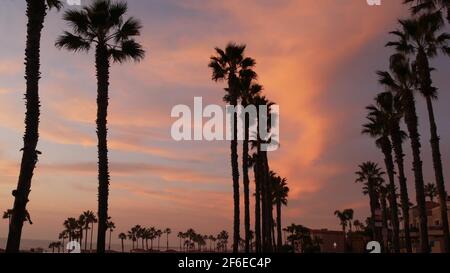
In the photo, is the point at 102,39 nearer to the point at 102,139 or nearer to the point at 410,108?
the point at 102,139

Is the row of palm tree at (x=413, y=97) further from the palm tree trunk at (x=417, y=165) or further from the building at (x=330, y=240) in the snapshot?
the building at (x=330, y=240)

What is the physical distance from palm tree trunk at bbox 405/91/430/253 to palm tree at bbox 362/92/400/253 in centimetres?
709

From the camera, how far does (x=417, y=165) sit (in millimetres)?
33375

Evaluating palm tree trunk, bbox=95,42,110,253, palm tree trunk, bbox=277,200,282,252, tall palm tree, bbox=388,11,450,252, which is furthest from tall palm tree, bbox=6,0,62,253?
palm tree trunk, bbox=277,200,282,252

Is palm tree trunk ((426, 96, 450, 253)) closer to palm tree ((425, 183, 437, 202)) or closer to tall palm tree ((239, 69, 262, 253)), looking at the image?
tall palm tree ((239, 69, 262, 253))

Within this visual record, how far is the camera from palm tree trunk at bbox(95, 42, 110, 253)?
22781mm

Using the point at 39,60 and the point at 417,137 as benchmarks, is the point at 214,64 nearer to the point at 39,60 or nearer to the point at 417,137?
the point at 417,137

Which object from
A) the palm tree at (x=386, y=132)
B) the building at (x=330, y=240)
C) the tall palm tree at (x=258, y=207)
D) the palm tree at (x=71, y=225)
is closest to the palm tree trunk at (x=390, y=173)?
the palm tree at (x=386, y=132)

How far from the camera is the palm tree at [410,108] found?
32.5 meters

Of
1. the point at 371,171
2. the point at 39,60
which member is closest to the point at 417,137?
the point at 39,60

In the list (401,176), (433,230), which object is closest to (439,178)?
(401,176)

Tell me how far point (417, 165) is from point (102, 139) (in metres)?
21.7

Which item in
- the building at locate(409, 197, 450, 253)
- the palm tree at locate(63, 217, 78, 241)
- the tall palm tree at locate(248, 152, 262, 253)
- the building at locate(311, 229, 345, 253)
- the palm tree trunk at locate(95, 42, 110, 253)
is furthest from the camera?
the palm tree at locate(63, 217, 78, 241)

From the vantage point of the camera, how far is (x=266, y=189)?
5269 centimetres
